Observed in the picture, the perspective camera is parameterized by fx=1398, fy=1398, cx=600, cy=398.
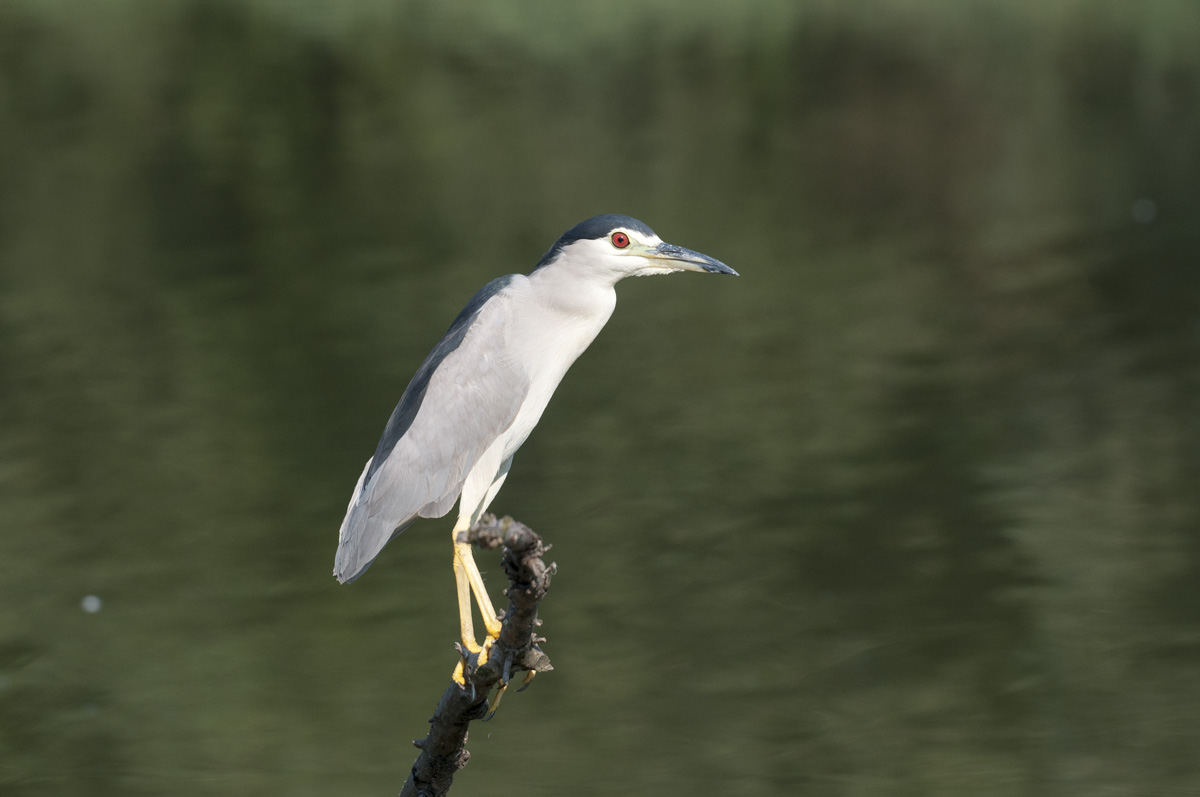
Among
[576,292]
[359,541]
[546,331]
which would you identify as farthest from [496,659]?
[576,292]

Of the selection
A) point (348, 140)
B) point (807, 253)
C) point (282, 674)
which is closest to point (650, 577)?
point (282, 674)

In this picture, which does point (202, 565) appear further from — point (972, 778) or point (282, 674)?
point (972, 778)

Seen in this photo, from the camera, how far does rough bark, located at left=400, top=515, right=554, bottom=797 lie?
3.68 meters

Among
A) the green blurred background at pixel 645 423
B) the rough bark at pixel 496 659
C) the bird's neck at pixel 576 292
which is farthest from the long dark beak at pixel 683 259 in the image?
the green blurred background at pixel 645 423

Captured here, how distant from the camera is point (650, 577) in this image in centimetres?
988

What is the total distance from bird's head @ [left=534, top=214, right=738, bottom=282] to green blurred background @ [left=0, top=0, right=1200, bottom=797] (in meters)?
4.42

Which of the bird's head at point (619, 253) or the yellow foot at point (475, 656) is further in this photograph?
the bird's head at point (619, 253)

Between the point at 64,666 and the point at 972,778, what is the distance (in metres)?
5.89

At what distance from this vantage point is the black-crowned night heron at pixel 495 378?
460cm

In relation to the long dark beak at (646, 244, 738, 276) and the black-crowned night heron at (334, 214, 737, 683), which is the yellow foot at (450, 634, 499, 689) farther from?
the long dark beak at (646, 244, 738, 276)

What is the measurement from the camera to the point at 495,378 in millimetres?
4652

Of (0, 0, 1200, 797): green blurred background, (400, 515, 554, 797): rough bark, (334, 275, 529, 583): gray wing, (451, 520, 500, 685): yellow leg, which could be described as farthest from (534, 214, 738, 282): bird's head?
(0, 0, 1200, 797): green blurred background

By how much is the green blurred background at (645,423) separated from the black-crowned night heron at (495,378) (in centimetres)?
404

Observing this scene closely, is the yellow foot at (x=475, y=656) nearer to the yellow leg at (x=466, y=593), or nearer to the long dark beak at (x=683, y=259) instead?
the yellow leg at (x=466, y=593)
